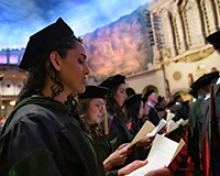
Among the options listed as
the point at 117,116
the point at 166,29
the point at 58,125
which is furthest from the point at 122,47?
the point at 58,125

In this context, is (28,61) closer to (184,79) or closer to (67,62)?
(67,62)

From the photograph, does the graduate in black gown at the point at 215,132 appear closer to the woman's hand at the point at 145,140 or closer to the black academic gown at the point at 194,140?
the black academic gown at the point at 194,140

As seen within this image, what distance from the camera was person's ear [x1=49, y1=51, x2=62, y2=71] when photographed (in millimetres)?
991

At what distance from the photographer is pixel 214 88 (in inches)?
66.4

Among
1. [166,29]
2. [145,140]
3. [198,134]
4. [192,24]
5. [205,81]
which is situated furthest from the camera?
[166,29]

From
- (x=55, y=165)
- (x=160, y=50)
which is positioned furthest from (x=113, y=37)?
(x=55, y=165)

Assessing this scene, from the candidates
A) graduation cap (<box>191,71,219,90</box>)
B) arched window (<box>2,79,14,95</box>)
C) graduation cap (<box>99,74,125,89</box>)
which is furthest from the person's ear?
arched window (<box>2,79,14,95</box>)

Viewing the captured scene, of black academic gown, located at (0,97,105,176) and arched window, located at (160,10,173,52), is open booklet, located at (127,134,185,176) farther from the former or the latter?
arched window, located at (160,10,173,52)

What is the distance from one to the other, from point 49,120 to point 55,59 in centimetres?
31

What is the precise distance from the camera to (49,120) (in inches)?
30.5

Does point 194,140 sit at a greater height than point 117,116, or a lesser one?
lesser

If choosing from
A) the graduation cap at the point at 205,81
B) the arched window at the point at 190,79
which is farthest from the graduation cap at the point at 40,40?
the arched window at the point at 190,79

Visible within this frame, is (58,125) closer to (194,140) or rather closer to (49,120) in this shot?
(49,120)

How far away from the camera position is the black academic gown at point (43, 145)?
0.67 meters
